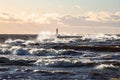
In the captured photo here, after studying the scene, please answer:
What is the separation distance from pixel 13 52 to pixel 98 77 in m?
36.2

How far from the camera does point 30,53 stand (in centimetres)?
6738

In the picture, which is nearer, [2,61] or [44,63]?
[44,63]

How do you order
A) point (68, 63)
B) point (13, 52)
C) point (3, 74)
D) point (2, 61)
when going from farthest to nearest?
point (13, 52), point (2, 61), point (68, 63), point (3, 74)

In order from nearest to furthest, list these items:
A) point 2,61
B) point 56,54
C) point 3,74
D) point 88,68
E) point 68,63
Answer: point 3,74
point 88,68
point 68,63
point 2,61
point 56,54

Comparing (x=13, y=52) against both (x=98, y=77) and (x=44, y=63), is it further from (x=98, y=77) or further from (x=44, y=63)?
(x=98, y=77)

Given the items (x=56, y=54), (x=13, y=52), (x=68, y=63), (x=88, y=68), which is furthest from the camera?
(x=13, y=52)

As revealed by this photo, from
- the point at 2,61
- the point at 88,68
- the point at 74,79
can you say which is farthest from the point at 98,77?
the point at 2,61

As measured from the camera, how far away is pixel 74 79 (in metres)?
34.2

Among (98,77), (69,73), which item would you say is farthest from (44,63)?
(98,77)

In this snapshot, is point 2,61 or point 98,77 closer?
point 98,77

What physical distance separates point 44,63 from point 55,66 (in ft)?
6.96

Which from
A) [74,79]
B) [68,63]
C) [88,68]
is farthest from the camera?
[68,63]

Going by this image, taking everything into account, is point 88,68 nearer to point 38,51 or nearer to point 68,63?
point 68,63

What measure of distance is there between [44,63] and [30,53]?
20306mm
